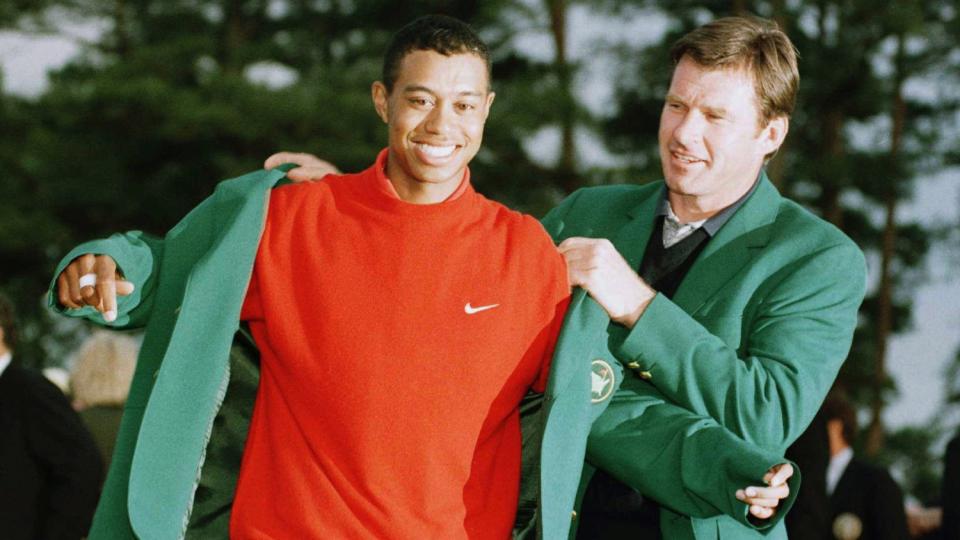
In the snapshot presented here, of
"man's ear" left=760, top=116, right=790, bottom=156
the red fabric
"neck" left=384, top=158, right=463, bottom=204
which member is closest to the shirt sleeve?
the red fabric

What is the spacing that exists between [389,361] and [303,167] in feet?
1.76

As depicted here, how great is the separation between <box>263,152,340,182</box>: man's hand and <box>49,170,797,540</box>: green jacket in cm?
6

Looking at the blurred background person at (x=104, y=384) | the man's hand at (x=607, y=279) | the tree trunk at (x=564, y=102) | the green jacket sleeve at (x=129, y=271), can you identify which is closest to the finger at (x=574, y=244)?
the man's hand at (x=607, y=279)

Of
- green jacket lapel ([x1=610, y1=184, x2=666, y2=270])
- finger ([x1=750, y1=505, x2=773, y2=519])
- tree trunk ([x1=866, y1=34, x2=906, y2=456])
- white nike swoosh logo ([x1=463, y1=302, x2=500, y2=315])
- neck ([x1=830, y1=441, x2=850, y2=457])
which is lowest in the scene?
tree trunk ([x1=866, y1=34, x2=906, y2=456])

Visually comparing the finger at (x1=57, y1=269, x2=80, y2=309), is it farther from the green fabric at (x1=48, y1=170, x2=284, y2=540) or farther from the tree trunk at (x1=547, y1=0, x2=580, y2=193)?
the tree trunk at (x1=547, y1=0, x2=580, y2=193)

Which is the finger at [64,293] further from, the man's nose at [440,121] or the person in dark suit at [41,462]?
the person in dark suit at [41,462]

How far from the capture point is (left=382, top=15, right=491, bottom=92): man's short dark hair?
298cm

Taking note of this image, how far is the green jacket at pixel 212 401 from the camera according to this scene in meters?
2.80

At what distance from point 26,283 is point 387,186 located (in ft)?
56.0

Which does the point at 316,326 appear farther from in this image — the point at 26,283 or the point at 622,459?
the point at 26,283

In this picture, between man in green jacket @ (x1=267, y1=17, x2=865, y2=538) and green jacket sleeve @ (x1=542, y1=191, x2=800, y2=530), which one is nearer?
green jacket sleeve @ (x1=542, y1=191, x2=800, y2=530)

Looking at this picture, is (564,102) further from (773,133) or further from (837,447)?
(773,133)

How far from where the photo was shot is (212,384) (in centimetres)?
284

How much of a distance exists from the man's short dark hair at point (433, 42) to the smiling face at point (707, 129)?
0.54m
